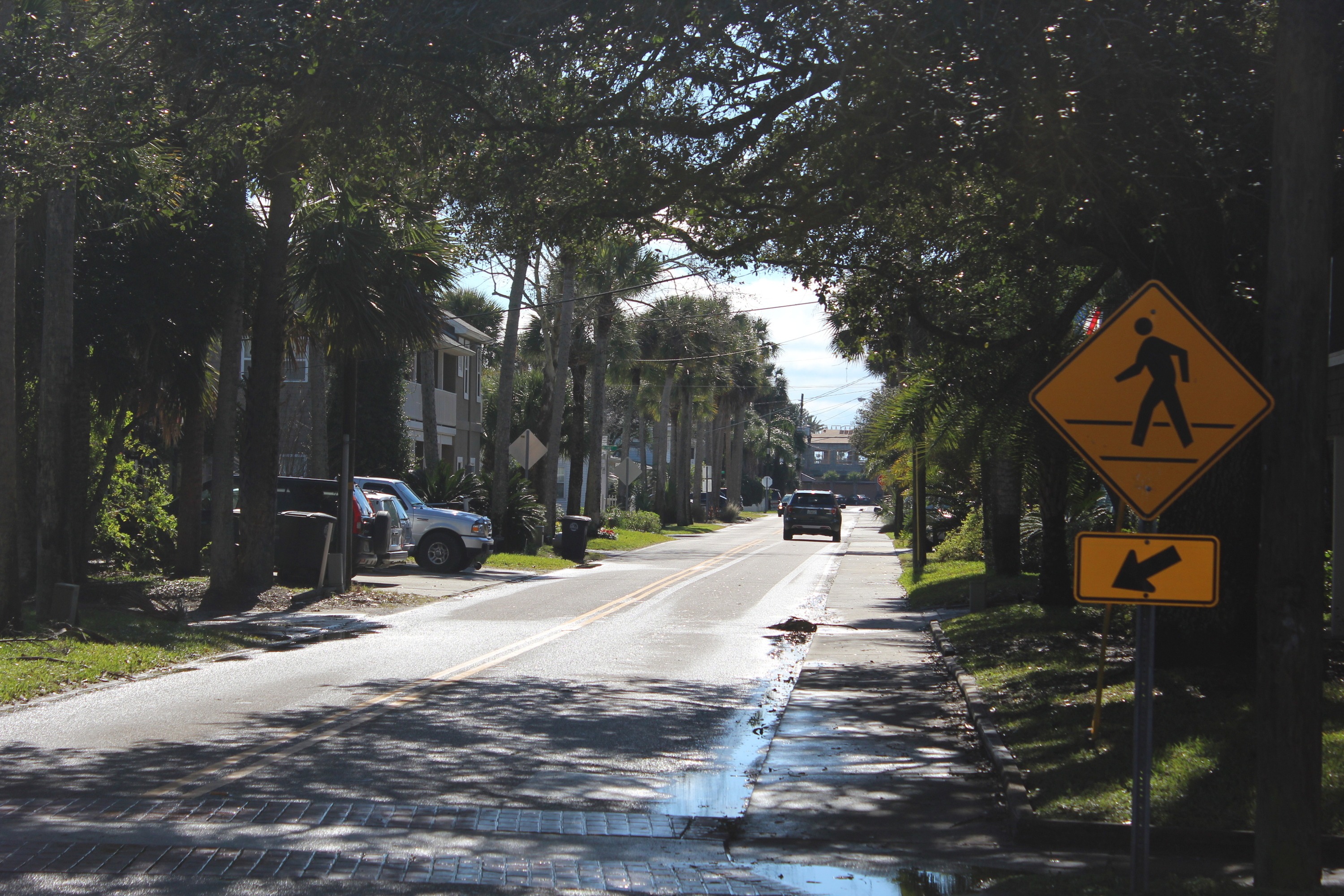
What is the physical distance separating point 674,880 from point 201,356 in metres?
16.1

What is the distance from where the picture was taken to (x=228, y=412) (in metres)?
18.2

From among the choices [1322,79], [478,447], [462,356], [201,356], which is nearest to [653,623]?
[201,356]

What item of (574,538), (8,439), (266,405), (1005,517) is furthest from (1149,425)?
(574,538)

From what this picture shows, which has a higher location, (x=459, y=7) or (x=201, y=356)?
(x=459, y=7)

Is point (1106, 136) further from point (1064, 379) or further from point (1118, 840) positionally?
point (1118, 840)

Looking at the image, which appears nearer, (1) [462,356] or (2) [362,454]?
(2) [362,454]

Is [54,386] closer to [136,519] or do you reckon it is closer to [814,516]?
[136,519]

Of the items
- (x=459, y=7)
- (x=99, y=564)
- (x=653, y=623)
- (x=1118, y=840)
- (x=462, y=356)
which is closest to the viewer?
(x=1118, y=840)

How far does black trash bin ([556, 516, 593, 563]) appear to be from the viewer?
3080 cm

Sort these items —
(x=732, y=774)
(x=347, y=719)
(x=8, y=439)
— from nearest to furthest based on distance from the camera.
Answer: (x=732, y=774) < (x=347, y=719) < (x=8, y=439)

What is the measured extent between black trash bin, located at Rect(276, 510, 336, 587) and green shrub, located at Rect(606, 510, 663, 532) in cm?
2886

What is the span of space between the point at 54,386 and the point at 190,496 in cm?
760

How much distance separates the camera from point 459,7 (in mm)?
9688

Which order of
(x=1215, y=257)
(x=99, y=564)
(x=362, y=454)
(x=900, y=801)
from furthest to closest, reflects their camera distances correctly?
(x=362, y=454) < (x=99, y=564) < (x=1215, y=257) < (x=900, y=801)
